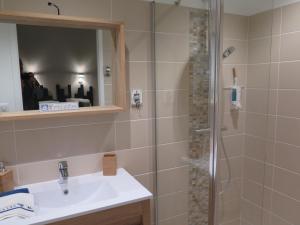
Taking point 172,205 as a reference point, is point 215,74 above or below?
above

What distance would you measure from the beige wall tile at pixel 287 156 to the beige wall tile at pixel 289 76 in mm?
432

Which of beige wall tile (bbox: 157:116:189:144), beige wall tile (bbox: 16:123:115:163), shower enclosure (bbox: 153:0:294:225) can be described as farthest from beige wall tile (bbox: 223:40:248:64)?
beige wall tile (bbox: 16:123:115:163)

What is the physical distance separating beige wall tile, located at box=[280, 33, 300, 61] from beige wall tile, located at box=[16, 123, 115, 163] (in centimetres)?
131

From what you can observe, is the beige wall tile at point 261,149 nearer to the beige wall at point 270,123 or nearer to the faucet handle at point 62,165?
the beige wall at point 270,123

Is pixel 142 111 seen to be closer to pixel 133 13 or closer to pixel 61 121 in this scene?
pixel 61 121

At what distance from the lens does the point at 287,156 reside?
5.75ft

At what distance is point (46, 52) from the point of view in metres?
1.35

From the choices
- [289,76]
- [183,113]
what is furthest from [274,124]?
[183,113]

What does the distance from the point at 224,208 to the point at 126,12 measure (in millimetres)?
1413

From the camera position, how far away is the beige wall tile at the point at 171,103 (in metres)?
1.69

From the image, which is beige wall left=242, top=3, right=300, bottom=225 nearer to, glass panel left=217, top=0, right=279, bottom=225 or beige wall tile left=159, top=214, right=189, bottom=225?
glass panel left=217, top=0, right=279, bottom=225

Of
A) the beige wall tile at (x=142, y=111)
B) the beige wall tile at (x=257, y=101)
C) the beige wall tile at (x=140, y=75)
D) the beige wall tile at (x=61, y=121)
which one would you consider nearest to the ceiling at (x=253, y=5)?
the beige wall tile at (x=257, y=101)

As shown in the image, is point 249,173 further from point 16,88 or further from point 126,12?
point 16,88

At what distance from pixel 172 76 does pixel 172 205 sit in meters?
0.96
